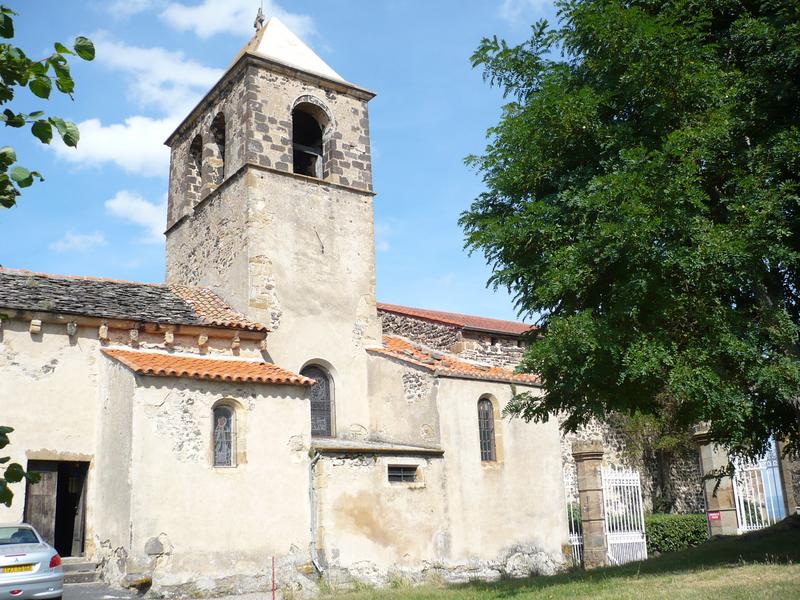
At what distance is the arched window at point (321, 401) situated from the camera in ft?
56.1

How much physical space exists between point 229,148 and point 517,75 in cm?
824

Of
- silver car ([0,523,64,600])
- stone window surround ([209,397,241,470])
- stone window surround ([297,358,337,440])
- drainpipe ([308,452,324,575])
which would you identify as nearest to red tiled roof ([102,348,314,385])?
stone window surround ([209,397,241,470])

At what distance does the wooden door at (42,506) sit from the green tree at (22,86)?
11183mm

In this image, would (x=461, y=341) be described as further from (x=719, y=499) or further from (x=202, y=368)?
(x=202, y=368)

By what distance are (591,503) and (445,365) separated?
4.99m

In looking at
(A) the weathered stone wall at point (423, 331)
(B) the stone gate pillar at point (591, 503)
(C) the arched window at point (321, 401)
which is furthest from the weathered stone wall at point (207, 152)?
(B) the stone gate pillar at point (591, 503)

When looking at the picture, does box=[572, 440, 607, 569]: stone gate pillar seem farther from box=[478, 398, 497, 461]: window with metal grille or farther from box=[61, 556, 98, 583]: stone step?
box=[61, 556, 98, 583]: stone step

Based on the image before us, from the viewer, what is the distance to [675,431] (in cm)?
2559

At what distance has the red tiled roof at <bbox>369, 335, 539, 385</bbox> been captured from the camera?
16.7 metres

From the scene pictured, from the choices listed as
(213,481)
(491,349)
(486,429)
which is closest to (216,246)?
(213,481)

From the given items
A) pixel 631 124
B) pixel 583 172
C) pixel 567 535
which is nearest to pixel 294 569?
pixel 567 535

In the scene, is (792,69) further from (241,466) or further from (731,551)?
(241,466)

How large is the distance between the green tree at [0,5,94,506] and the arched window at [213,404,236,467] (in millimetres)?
10652

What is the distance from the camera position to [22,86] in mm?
3516
